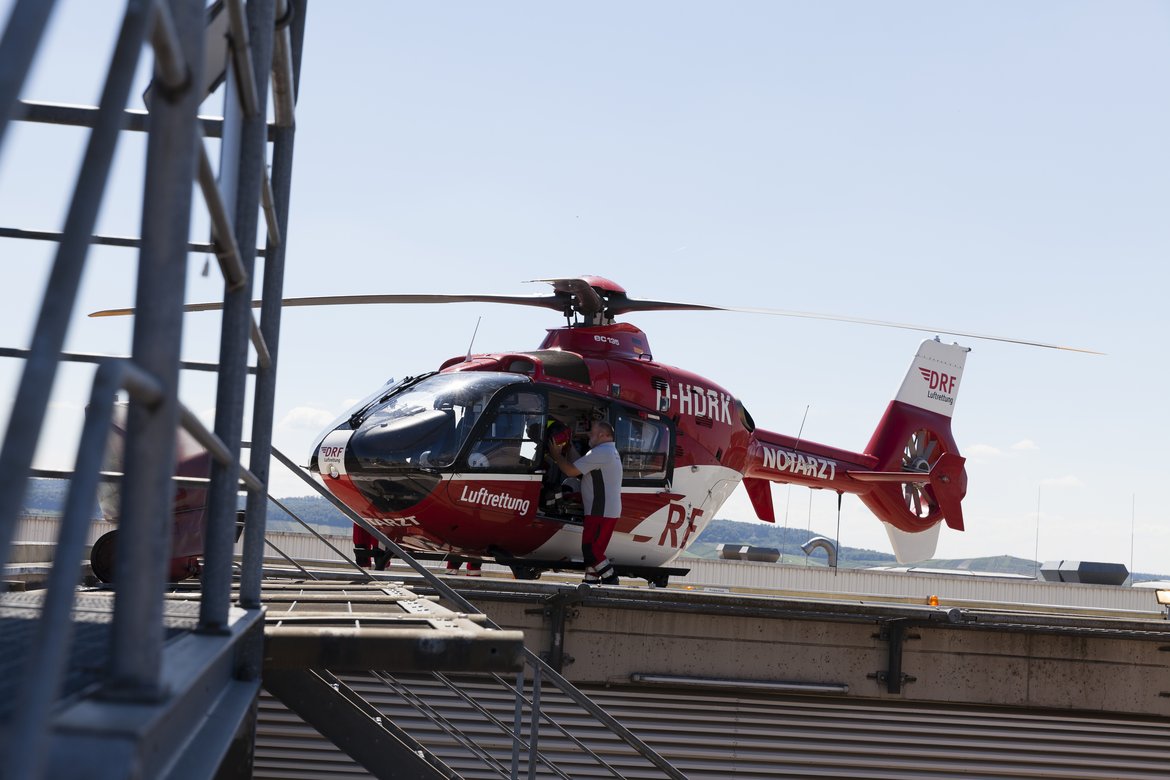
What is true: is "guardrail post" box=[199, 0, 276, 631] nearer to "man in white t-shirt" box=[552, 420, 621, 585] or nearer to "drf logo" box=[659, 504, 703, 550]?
"man in white t-shirt" box=[552, 420, 621, 585]

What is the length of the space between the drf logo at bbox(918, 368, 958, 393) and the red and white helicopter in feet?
11.3

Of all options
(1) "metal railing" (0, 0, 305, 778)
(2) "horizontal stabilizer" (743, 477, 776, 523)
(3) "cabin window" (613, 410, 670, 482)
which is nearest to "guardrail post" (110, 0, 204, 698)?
(1) "metal railing" (0, 0, 305, 778)

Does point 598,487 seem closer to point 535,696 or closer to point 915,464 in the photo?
point 535,696

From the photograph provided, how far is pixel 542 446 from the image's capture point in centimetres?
1037

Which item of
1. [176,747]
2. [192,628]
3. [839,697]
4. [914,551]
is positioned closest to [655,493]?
[839,697]

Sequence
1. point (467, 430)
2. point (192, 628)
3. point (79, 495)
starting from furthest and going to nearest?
point (467, 430)
point (192, 628)
point (79, 495)

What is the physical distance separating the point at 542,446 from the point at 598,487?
709mm

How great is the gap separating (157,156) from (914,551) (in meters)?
15.0

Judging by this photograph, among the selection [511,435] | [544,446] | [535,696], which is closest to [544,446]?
[544,446]

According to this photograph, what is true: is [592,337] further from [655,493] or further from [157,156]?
[157,156]

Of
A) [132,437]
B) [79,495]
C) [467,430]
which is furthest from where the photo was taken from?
[467,430]

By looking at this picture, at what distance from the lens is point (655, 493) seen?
446 inches

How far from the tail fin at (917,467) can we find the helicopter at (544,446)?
7.84 feet

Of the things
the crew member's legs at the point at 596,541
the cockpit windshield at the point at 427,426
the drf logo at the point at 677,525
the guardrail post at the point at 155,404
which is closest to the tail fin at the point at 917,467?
the drf logo at the point at 677,525
